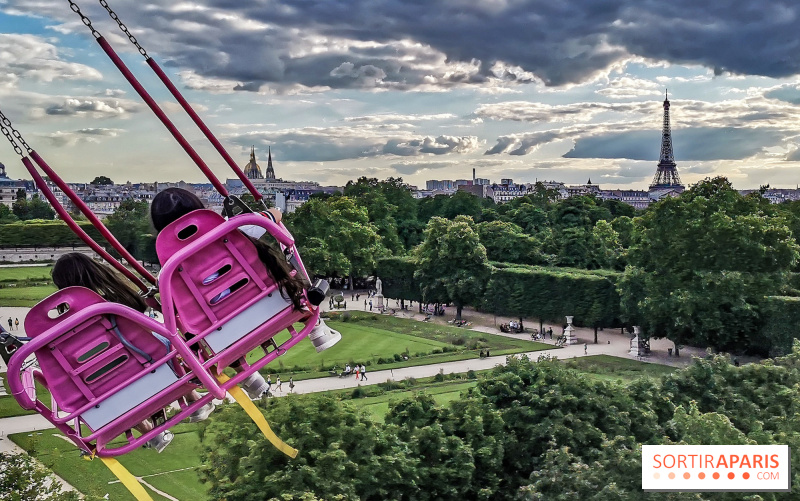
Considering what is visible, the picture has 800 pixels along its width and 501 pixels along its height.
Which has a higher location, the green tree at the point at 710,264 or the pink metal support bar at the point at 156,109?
the pink metal support bar at the point at 156,109

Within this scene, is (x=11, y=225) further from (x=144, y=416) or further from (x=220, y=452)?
(x=144, y=416)

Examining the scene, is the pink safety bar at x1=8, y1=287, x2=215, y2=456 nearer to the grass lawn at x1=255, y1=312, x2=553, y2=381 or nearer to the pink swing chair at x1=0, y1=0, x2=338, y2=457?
the pink swing chair at x1=0, y1=0, x2=338, y2=457

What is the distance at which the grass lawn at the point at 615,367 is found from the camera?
35656mm

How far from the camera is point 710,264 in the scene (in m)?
38.3

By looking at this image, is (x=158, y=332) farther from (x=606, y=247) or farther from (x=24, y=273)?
(x=24, y=273)

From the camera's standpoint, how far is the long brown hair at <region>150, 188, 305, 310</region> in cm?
628

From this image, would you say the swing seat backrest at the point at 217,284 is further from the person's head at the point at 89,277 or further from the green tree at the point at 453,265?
the green tree at the point at 453,265

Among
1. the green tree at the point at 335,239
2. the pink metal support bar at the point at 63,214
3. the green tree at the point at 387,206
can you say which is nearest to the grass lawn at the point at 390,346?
the green tree at the point at 335,239

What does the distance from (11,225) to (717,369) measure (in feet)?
305

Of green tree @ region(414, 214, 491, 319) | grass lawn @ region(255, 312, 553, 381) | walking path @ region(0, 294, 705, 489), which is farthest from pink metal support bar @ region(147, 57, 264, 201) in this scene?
green tree @ region(414, 214, 491, 319)

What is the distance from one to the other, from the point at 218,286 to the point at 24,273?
80186mm

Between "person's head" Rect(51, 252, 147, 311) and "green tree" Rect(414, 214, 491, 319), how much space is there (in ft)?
148

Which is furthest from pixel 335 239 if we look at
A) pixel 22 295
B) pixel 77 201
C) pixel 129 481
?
pixel 129 481

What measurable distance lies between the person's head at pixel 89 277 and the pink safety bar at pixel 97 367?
0.87 ft
